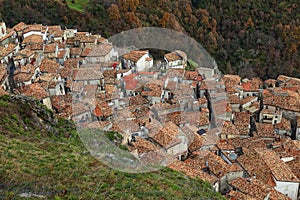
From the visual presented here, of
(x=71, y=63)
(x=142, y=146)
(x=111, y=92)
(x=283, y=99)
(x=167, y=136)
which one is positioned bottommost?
(x=142, y=146)

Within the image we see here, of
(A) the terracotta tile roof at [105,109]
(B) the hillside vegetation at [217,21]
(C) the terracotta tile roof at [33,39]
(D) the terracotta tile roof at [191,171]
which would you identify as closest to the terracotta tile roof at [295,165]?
(D) the terracotta tile roof at [191,171]

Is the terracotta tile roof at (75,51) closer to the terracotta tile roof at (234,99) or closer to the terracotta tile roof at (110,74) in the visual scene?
the terracotta tile roof at (110,74)

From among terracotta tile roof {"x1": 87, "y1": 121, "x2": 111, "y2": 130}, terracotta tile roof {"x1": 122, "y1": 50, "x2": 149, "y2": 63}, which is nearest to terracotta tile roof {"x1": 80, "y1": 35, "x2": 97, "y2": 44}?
terracotta tile roof {"x1": 122, "y1": 50, "x2": 149, "y2": 63}

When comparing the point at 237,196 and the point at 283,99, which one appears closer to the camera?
the point at 237,196

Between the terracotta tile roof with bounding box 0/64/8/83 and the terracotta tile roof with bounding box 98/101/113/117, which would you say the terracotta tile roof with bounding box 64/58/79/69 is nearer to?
the terracotta tile roof with bounding box 0/64/8/83

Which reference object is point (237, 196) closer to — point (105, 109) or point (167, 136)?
point (167, 136)

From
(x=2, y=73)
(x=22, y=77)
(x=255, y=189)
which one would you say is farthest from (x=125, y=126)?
(x=2, y=73)

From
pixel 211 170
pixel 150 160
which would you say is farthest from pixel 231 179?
pixel 150 160

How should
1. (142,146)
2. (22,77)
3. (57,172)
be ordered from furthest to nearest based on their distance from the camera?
(22,77)
(142,146)
(57,172)
